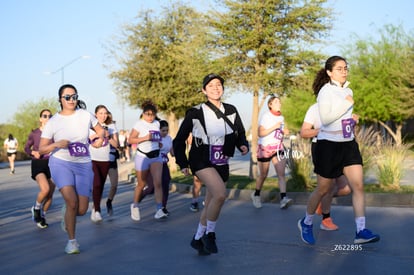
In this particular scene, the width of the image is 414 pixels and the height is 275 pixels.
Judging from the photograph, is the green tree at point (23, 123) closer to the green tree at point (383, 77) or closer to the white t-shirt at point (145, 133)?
the green tree at point (383, 77)

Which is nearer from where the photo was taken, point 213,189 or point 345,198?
point 213,189

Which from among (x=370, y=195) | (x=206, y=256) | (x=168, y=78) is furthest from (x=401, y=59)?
(x=206, y=256)

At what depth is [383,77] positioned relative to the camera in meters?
38.6

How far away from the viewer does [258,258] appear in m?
6.42

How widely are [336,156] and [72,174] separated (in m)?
2.84

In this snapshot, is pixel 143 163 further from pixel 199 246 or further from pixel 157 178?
pixel 199 246

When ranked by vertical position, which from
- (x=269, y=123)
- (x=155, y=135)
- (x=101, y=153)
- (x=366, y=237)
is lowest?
(x=366, y=237)

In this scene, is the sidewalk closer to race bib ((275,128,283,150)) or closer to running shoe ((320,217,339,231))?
running shoe ((320,217,339,231))

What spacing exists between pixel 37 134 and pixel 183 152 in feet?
13.8

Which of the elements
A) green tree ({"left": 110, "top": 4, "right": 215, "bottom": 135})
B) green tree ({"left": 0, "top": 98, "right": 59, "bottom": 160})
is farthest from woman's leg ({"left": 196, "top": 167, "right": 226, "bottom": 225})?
green tree ({"left": 0, "top": 98, "right": 59, "bottom": 160})

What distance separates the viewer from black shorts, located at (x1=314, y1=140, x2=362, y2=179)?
6.84 meters

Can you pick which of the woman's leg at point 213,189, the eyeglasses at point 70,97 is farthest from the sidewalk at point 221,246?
the eyeglasses at point 70,97

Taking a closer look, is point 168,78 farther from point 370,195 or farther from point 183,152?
point 183,152

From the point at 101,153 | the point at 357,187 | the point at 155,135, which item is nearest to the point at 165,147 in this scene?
the point at 155,135
